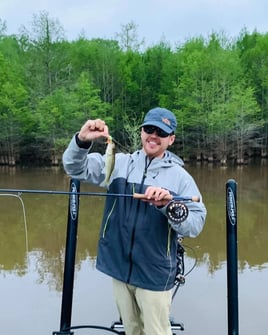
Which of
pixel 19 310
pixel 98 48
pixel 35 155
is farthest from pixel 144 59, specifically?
pixel 19 310

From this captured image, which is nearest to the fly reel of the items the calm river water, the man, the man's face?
the man

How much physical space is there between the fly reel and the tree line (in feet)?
71.6

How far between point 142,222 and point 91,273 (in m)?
4.00

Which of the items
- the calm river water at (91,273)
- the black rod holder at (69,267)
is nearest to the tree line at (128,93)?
the calm river water at (91,273)

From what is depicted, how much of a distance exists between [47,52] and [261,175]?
14.6 m

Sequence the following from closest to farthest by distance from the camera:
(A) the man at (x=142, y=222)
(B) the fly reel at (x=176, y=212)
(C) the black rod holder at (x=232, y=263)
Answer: (B) the fly reel at (x=176, y=212)
(A) the man at (x=142, y=222)
(C) the black rod holder at (x=232, y=263)

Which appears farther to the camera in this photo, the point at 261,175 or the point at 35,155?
the point at 35,155

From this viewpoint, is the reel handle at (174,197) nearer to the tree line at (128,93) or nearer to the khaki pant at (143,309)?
the khaki pant at (143,309)

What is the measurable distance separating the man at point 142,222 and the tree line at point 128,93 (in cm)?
2155

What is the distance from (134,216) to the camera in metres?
2.25

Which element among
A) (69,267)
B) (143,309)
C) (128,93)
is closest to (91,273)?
(69,267)

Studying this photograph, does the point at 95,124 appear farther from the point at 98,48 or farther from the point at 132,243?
the point at 98,48

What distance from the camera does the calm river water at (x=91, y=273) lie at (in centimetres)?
438

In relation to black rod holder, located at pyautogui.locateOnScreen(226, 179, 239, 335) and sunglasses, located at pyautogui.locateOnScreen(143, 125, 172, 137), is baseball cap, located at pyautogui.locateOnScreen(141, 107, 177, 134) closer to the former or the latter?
sunglasses, located at pyautogui.locateOnScreen(143, 125, 172, 137)
